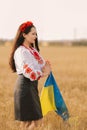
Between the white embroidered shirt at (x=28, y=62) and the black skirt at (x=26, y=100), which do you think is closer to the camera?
the white embroidered shirt at (x=28, y=62)

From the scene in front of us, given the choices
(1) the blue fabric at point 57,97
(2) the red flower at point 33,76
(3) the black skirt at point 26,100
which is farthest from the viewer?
(1) the blue fabric at point 57,97

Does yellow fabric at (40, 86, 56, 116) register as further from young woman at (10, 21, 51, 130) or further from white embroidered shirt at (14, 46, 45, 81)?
white embroidered shirt at (14, 46, 45, 81)

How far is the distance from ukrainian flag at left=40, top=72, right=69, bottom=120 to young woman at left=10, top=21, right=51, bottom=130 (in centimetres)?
40

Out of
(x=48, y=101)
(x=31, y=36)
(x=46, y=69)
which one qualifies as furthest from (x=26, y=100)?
(x=31, y=36)

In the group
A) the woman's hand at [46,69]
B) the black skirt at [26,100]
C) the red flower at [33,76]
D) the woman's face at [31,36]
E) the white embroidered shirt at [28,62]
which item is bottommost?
the black skirt at [26,100]

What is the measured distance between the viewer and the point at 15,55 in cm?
600

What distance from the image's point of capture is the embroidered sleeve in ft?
19.2

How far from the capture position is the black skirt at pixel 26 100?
5.98 meters

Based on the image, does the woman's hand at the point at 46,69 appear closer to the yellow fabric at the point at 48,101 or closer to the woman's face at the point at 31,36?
the woman's face at the point at 31,36

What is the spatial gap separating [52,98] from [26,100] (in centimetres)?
60

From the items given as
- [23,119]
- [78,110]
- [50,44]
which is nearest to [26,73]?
[23,119]

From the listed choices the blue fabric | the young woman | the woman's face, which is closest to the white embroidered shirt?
the young woman

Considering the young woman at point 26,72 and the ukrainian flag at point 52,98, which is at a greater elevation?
the young woman at point 26,72

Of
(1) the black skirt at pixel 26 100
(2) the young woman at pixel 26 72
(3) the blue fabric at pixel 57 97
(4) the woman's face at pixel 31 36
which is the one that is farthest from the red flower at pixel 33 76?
(3) the blue fabric at pixel 57 97
